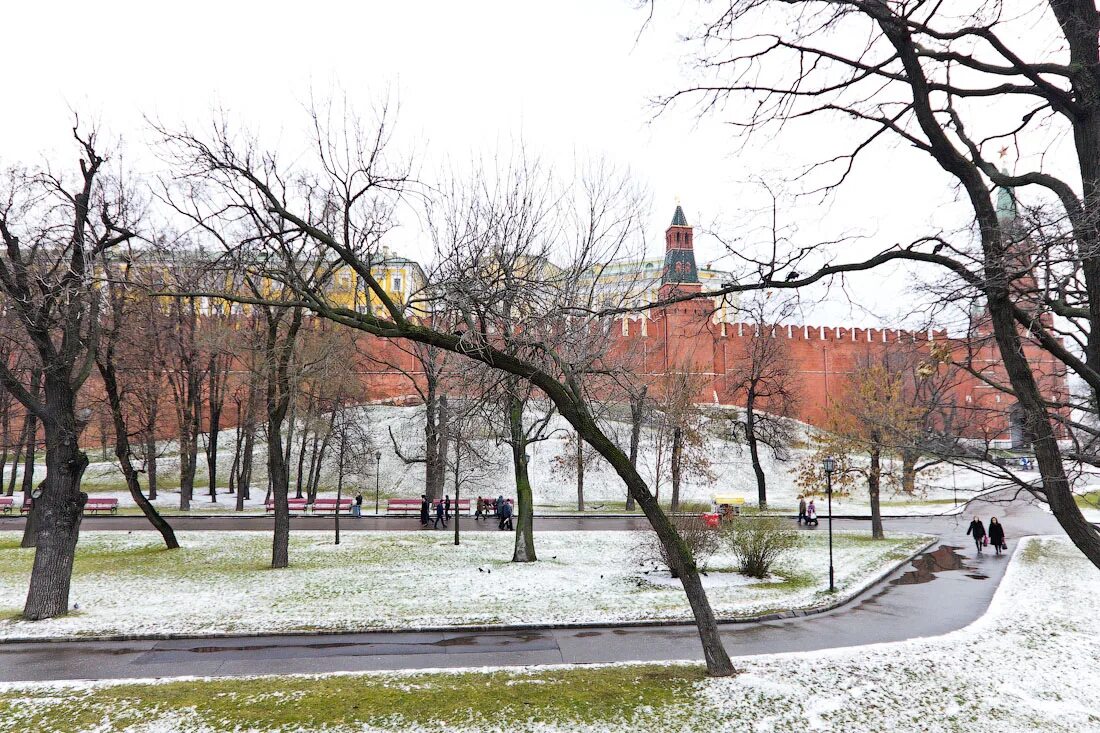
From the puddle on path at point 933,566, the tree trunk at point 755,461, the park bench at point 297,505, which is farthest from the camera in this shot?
the tree trunk at point 755,461

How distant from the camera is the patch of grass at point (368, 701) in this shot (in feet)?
20.4

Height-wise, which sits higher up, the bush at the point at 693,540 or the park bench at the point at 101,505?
the bush at the point at 693,540

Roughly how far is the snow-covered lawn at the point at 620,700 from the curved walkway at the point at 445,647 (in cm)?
84

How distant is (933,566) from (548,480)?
21875 millimetres

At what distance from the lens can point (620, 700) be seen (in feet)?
22.3

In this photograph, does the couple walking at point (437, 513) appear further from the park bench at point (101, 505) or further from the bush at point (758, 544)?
the park bench at point (101, 505)

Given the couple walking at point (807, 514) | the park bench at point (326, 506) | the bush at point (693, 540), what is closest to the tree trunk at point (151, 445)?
the park bench at point (326, 506)

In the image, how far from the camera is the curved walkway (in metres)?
8.25

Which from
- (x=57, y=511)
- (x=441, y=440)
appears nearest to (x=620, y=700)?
(x=57, y=511)

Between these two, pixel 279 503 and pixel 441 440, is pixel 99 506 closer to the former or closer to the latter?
pixel 441 440

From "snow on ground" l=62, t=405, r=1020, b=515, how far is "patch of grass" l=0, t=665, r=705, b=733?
2439 cm

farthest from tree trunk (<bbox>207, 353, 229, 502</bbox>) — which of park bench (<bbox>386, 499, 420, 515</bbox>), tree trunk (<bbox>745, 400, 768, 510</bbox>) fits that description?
tree trunk (<bbox>745, 400, 768, 510</bbox>)

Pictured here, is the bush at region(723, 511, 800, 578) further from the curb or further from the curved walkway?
the curved walkway

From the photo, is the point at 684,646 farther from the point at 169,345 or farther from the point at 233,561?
the point at 169,345
